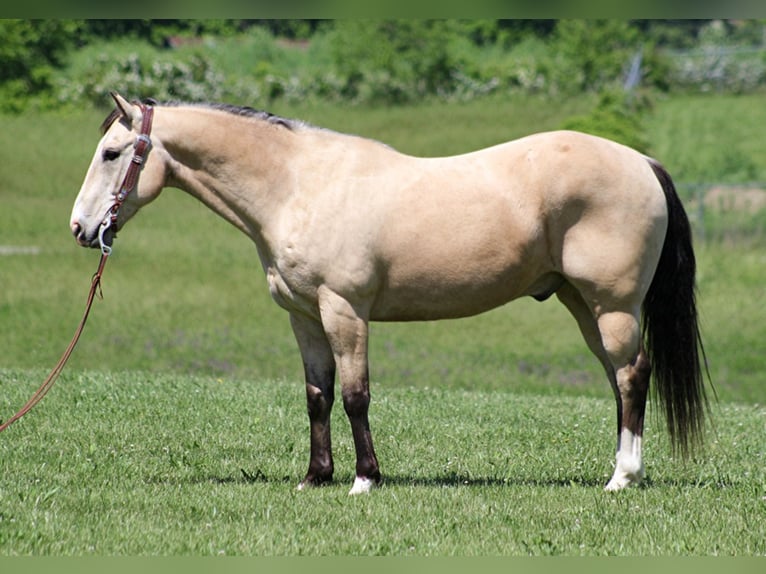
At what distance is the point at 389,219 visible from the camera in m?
7.31

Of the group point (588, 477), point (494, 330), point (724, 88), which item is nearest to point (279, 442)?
point (588, 477)

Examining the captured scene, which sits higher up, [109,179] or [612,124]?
[109,179]

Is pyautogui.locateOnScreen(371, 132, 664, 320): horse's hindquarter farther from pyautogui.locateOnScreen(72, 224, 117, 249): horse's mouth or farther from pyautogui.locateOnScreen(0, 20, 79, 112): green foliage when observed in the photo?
pyautogui.locateOnScreen(0, 20, 79, 112): green foliage

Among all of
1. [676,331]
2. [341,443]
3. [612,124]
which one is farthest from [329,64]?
[676,331]

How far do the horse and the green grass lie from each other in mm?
534

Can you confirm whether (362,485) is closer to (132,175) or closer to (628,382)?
(628,382)

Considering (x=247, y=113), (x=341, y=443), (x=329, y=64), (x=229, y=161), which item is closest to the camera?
(x=229, y=161)

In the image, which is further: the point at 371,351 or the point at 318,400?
the point at 371,351

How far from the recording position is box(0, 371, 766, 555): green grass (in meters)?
5.95

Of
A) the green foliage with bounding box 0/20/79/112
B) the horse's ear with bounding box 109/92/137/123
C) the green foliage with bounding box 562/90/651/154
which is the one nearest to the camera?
the horse's ear with bounding box 109/92/137/123

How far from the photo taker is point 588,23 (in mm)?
49406

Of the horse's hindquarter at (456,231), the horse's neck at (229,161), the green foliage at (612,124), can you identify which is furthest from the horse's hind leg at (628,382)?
the green foliage at (612,124)

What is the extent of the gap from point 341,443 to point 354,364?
195 cm

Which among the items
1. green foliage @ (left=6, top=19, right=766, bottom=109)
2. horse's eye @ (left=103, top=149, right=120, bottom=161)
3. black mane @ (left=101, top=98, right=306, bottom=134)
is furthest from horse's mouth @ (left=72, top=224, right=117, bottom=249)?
green foliage @ (left=6, top=19, right=766, bottom=109)
